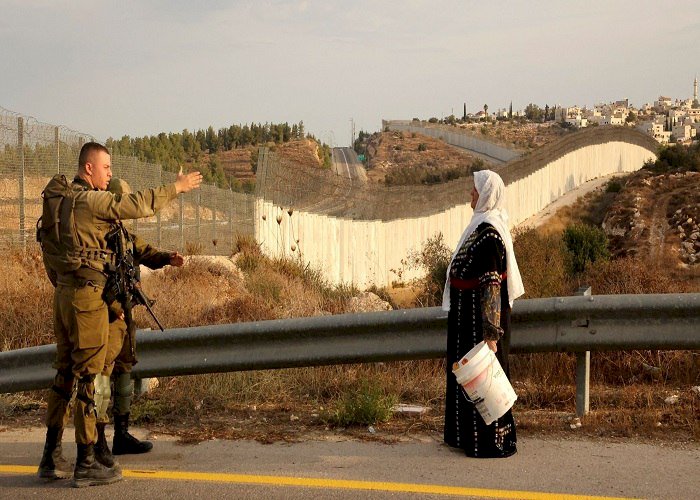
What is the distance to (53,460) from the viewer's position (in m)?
5.72

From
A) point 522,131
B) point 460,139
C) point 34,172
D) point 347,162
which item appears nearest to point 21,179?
point 34,172

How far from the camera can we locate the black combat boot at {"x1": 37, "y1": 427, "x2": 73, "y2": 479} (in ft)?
18.7

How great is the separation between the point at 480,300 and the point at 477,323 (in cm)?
15

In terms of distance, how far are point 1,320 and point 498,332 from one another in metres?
6.19

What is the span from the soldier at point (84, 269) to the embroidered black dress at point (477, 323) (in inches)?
74.5

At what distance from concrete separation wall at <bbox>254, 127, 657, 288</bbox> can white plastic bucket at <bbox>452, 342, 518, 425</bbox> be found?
1422 centimetres

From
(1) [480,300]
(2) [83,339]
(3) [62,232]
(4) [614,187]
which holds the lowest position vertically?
(2) [83,339]

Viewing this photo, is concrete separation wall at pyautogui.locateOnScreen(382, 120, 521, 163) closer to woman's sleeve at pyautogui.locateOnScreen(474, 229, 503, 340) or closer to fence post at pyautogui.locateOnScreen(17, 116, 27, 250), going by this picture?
fence post at pyautogui.locateOnScreen(17, 116, 27, 250)

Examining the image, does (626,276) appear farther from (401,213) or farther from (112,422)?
(401,213)

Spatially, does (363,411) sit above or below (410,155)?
below

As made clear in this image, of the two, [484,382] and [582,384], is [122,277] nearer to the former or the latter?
[484,382]

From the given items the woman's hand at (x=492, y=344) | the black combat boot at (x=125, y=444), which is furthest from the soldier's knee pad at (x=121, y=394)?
the woman's hand at (x=492, y=344)

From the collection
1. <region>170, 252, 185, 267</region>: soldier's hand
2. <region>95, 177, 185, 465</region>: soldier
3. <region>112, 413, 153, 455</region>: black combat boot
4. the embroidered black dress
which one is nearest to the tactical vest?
<region>95, 177, 185, 465</region>: soldier

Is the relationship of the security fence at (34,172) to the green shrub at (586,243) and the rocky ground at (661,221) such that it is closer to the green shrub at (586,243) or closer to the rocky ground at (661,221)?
the green shrub at (586,243)
